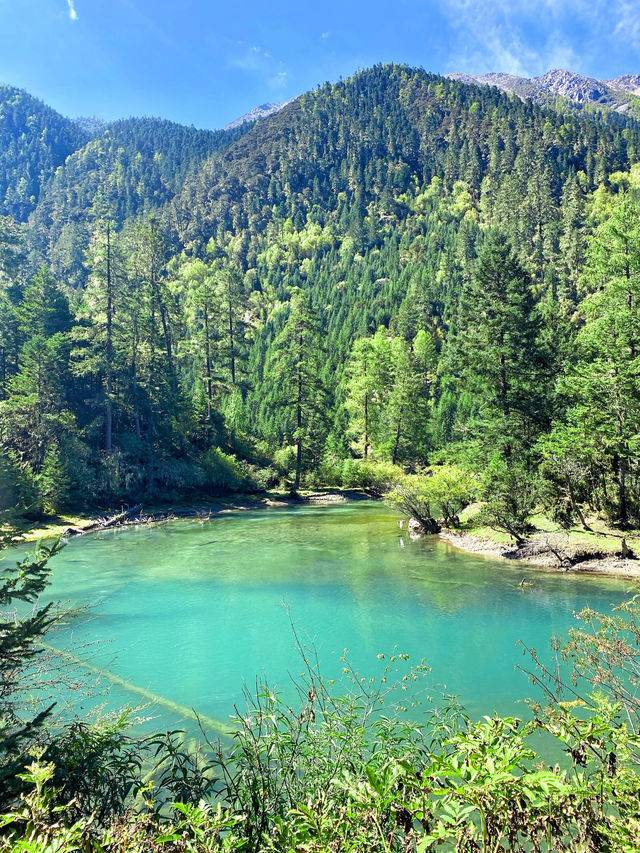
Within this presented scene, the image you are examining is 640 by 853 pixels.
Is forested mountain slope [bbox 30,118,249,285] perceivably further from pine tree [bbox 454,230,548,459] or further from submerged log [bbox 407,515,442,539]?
submerged log [bbox 407,515,442,539]

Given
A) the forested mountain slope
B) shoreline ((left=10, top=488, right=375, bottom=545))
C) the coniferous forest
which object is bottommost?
shoreline ((left=10, top=488, right=375, bottom=545))

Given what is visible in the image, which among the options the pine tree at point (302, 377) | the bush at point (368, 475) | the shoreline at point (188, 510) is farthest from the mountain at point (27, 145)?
the bush at point (368, 475)

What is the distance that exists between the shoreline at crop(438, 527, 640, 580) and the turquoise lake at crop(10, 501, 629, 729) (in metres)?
0.67

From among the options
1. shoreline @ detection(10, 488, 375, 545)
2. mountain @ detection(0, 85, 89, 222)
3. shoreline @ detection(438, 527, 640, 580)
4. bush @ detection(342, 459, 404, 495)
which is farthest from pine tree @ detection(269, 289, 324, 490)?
mountain @ detection(0, 85, 89, 222)

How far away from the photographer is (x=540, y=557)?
60.2ft

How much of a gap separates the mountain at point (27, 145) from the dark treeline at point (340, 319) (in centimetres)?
806

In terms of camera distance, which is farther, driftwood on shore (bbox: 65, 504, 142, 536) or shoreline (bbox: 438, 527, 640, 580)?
driftwood on shore (bbox: 65, 504, 142, 536)

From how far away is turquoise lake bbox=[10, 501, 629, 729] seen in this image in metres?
9.65

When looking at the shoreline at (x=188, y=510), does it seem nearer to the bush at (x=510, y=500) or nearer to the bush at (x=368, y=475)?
the bush at (x=368, y=475)

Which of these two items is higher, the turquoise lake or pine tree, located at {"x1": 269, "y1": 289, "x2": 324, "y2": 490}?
pine tree, located at {"x1": 269, "y1": 289, "x2": 324, "y2": 490}

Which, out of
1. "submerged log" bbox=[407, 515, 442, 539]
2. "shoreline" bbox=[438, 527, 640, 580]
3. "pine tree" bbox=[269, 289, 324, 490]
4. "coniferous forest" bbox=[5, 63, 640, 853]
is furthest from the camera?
"pine tree" bbox=[269, 289, 324, 490]

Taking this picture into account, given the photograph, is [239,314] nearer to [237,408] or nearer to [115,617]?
[237,408]

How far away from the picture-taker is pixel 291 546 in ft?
74.6

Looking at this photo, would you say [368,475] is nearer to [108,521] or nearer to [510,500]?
[108,521]
